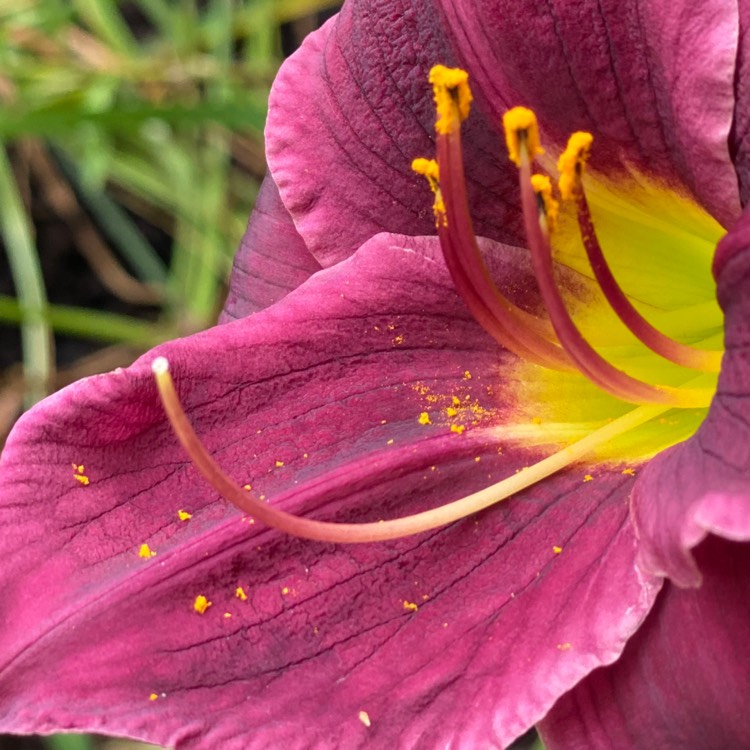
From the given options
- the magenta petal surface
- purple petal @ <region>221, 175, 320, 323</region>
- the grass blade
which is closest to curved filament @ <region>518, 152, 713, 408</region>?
the magenta petal surface

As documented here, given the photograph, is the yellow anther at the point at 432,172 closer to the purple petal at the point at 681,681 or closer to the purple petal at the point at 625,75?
the purple petal at the point at 625,75

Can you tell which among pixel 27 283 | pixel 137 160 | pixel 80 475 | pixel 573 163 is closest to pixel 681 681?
pixel 573 163

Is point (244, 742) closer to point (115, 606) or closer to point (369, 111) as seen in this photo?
point (115, 606)

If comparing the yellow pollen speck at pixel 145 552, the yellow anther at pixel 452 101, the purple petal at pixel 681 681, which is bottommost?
the purple petal at pixel 681 681

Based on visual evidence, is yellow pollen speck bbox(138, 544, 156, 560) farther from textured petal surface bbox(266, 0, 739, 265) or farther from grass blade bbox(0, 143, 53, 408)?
grass blade bbox(0, 143, 53, 408)

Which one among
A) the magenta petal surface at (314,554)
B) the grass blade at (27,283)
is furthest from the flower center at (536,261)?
the grass blade at (27,283)

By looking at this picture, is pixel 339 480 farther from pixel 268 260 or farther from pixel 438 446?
pixel 268 260
